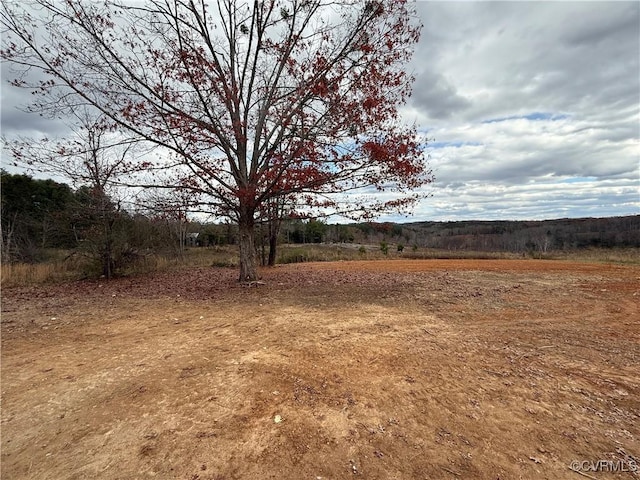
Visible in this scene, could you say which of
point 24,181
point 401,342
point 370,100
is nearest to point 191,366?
point 401,342

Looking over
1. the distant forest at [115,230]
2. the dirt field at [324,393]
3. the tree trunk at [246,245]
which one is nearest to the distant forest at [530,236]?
the distant forest at [115,230]

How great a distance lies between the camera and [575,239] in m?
50.3

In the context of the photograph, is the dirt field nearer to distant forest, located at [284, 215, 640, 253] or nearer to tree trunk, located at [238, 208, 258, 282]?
tree trunk, located at [238, 208, 258, 282]

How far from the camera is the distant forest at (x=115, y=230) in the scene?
9.39m

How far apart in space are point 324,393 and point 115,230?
10.6 meters

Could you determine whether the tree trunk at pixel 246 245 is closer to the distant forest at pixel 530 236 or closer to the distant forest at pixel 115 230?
the distant forest at pixel 115 230

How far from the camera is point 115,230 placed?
1089 centimetres

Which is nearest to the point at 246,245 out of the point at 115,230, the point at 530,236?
the point at 115,230

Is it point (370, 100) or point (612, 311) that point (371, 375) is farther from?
point (370, 100)

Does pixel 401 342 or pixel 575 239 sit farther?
pixel 575 239

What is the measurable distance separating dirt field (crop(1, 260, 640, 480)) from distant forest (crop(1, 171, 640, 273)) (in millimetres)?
3858

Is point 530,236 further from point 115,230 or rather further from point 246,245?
point 115,230

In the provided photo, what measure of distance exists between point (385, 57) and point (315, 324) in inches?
261

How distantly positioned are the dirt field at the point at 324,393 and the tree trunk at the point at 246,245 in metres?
2.82
